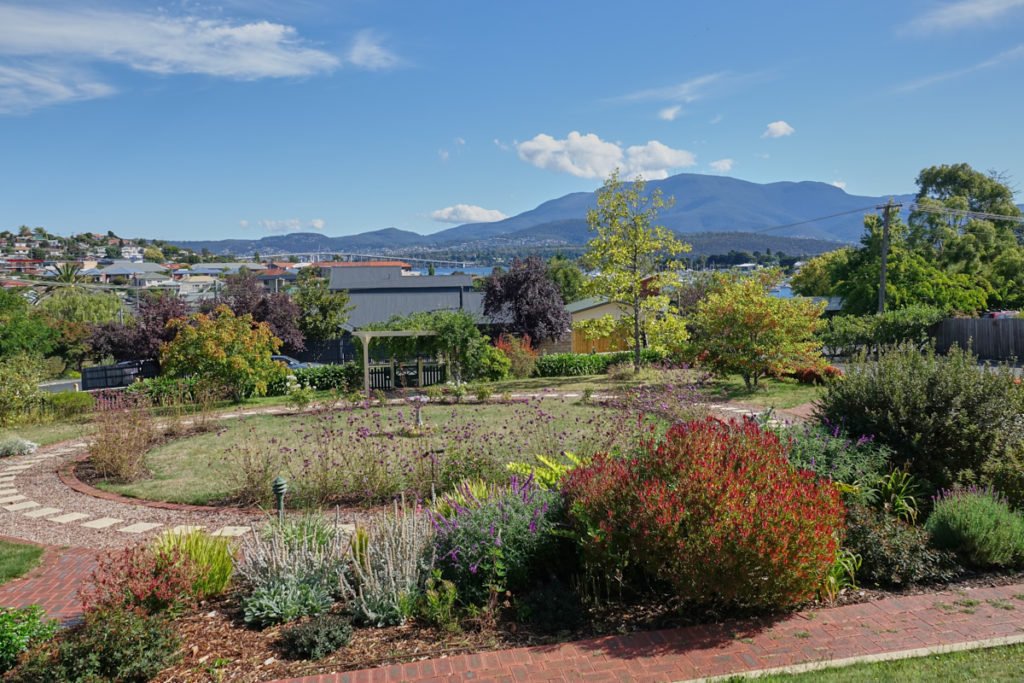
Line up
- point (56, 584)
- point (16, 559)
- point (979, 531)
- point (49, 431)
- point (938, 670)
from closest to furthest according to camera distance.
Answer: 1. point (938, 670)
2. point (979, 531)
3. point (56, 584)
4. point (16, 559)
5. point (49, 431)

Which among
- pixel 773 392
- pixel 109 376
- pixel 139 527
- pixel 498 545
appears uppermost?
pixel 498 545

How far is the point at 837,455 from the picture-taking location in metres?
5.57

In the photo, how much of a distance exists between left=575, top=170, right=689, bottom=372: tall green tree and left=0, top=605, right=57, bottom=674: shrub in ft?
54.1

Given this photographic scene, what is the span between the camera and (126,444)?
9125 millimetres

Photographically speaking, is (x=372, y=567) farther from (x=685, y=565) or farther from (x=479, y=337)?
(x=479, y=337)

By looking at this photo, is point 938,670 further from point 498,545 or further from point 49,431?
point 49,431

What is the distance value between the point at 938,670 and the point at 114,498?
8.51 m

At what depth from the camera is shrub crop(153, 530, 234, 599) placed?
14.5ft

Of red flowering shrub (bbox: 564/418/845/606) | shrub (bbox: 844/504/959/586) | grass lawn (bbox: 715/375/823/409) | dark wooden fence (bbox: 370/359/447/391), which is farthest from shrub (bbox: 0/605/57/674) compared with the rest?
dark wooden fence (bbox: 370/359/447/391)

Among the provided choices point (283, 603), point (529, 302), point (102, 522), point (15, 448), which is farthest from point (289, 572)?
point (529, 302)

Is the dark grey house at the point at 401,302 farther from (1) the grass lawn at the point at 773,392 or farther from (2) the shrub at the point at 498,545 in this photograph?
(2) the shrub at the point at 498,545

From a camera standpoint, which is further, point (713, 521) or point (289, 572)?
point (289, 572)

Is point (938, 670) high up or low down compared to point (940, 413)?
down

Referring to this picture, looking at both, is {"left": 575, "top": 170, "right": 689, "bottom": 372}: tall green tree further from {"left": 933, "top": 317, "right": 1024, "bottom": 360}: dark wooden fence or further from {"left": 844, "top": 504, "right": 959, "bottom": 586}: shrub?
{"left": 844, "top": 504, "right": 959, "bottom": 586}: shrub
